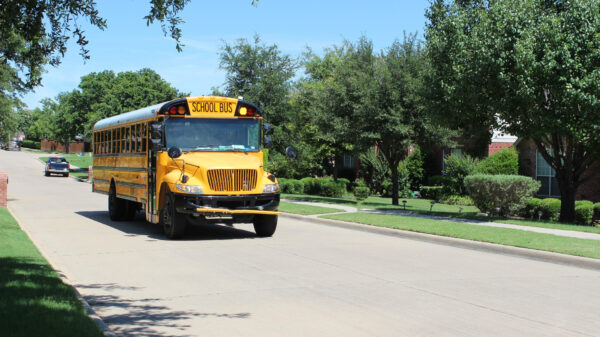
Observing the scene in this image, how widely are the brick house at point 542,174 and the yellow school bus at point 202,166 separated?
16.9m

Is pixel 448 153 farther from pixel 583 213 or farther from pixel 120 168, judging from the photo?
pixel 120 168

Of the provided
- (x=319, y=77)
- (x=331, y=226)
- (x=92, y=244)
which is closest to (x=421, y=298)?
(x=92, y=244)

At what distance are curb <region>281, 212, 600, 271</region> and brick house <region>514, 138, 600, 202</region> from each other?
1362cm

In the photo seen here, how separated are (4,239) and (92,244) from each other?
5.48 feet

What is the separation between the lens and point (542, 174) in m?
28.8

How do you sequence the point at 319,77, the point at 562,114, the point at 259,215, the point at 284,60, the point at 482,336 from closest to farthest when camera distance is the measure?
the point at 482,336, the point at 259,215, the point at 562,114, the point at 284,60, the point at 319,77

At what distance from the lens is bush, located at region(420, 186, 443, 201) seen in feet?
108

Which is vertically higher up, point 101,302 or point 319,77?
point 319,77

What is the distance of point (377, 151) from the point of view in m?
39.4

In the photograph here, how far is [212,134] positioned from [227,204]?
183cm

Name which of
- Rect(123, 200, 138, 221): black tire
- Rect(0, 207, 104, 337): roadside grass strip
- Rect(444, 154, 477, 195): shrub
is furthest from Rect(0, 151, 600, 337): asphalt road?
Rect(444, 154, 477, 195): shrub

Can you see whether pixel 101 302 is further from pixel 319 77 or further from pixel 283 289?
pixel 319 77

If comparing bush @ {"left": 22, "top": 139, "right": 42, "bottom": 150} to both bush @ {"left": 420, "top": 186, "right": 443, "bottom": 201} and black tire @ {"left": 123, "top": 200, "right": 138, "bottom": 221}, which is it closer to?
bush @ {"left": 420, "top": 186, "right": 443, "bottom": 201}

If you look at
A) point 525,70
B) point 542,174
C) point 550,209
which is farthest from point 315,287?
point 542,174
